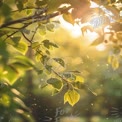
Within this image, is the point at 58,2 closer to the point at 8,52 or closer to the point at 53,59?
the point at 53,59

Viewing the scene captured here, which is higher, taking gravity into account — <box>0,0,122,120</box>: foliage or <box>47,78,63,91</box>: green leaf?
<box>0,0,122,120</box>: foliage

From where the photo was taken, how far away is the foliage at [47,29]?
20.7 inches

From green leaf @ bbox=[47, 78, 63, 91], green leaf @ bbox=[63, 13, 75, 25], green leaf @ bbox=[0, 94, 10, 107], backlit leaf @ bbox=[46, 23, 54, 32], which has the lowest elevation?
green leaf @ bbox=[47, 78, 63, 91]

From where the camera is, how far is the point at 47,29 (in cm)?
178

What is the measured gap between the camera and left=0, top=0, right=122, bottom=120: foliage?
1.72ft

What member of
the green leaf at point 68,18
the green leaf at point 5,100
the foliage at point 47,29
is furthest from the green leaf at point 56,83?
the green leaf at point 5,100

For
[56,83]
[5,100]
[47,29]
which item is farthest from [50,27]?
[5,100]

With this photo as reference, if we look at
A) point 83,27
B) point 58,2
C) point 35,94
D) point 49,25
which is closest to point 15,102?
point 58,2

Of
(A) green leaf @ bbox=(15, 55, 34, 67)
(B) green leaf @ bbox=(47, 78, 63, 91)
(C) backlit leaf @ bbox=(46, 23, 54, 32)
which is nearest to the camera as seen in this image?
(A) green leaf @ bbox=(15, 55, 34, 67)

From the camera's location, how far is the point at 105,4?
1.26 meters

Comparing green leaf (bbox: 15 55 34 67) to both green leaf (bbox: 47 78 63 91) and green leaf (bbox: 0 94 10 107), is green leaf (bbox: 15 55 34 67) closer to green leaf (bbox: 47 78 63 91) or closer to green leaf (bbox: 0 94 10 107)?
green leaf (bbox: 0 94 10 107)

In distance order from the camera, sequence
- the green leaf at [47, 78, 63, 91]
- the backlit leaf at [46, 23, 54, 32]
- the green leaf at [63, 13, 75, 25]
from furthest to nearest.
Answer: the backlit leaf at [46, 23, 54, 32] < the green leaf at [47, 78, 63, 91] < the green leaf at [63, 13, 75, 25]

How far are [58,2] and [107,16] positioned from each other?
229 mm

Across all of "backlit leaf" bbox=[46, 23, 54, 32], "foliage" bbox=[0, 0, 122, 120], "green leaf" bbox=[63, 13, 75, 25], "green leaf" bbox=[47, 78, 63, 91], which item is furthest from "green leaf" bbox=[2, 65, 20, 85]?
"backlit leaf" bbox=[46, 23, 54, 32]
